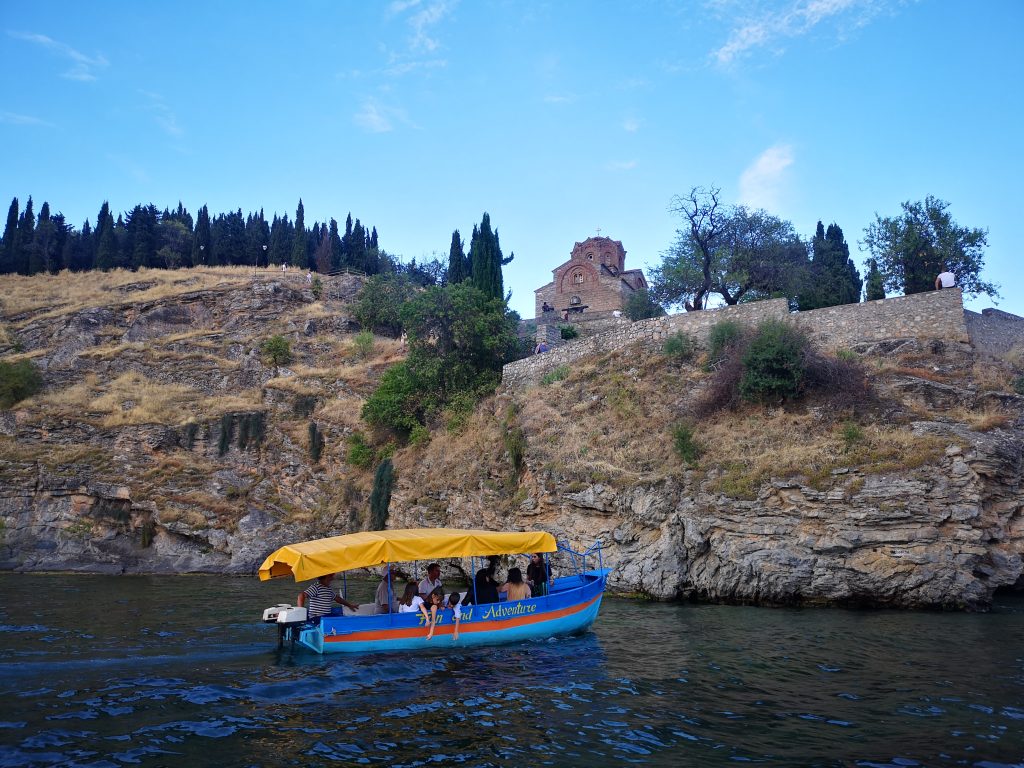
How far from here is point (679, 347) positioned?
89.8ft

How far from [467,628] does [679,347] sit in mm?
16865

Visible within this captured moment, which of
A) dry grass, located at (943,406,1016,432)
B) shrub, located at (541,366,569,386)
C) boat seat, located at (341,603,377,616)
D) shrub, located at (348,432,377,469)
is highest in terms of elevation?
shrub, located at (541,366,569,386)

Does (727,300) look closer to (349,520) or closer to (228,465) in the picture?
(349,520)

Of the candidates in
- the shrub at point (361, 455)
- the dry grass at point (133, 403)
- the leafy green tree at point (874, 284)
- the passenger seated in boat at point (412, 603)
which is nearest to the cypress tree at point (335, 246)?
the dry grass at point (133, 403)

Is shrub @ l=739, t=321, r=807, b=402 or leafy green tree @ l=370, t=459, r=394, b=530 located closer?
shrub @ l=739, t=321, r=807, b=402

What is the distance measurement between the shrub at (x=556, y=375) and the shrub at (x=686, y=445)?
7.83m

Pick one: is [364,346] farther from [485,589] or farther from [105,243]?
[105,243]

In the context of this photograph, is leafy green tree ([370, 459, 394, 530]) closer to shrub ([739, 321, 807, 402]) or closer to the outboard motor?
the outboard motor

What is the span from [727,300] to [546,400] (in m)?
13.7

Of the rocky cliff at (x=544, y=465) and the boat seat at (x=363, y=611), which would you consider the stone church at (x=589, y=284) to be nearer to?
the rocky cliff at (x=544, y=465)

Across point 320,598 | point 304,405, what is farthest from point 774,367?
point 304,405

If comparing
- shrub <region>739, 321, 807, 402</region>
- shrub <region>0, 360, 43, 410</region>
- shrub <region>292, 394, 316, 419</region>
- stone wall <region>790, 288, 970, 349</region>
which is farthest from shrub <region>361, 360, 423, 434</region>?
shrub <region>0, 360, 43, 410</region>

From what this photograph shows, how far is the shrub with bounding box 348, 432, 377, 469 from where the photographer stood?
32.9 m

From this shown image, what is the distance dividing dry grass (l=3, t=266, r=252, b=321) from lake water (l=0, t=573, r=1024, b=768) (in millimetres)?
40129
